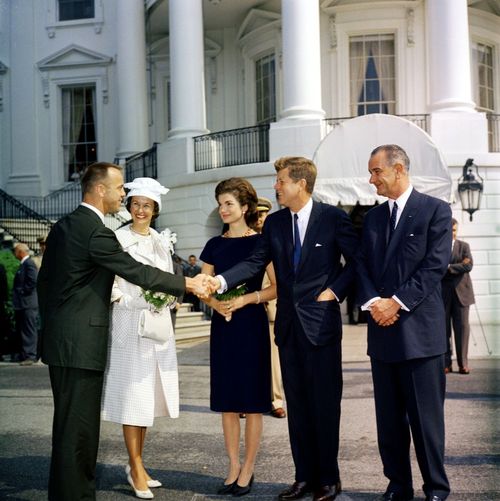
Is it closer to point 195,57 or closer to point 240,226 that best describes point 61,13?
point 195,57

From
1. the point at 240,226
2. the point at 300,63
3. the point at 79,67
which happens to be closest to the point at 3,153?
the point at 79,67

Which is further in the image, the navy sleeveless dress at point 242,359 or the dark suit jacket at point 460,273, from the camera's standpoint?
the dark suit jacket at point 460,273

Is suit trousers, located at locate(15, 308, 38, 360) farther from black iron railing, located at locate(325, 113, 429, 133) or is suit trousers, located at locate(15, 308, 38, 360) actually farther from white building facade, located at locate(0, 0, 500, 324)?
black iron railing, located at locate(325, 113, 429, 133)

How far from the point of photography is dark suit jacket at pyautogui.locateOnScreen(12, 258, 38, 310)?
43.4ft

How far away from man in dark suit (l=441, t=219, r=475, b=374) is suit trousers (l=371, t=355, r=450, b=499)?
575cm

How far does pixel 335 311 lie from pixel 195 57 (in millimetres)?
16758

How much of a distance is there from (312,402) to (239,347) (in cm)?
67

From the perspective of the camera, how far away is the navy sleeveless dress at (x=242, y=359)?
5.41m

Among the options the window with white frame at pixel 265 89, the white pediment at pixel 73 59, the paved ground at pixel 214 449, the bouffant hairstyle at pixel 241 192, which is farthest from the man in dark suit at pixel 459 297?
the white pediment at pixel 73 59

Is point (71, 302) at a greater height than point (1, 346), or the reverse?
point (71, 302)

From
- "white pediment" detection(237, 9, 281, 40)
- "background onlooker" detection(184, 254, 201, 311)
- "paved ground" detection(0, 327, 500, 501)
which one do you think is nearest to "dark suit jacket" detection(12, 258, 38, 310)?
"paved ground" detection(0, 327, 500, 501)

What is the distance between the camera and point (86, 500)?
4785mm

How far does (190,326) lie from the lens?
16953 mm

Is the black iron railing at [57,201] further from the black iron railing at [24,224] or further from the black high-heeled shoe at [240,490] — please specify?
the black high-heeled shoe at [240,490]
